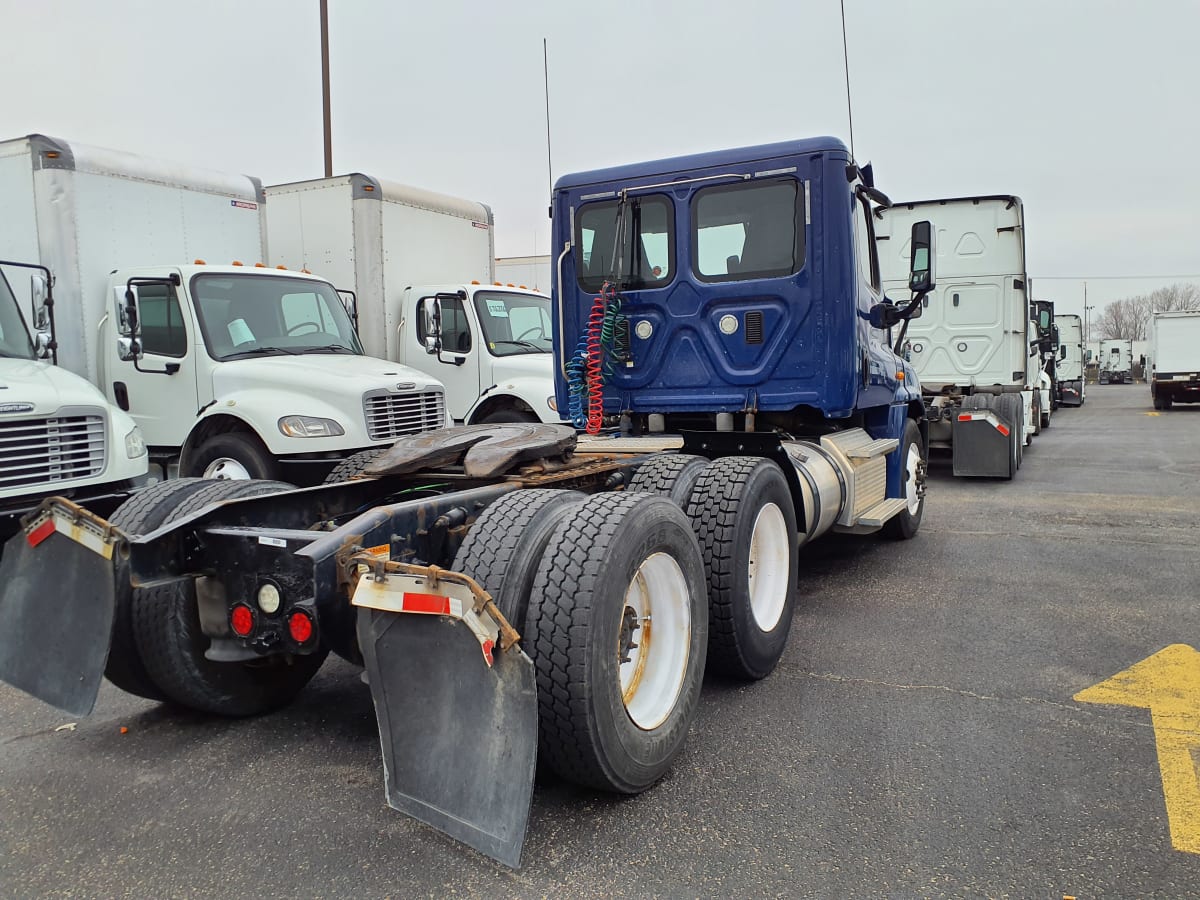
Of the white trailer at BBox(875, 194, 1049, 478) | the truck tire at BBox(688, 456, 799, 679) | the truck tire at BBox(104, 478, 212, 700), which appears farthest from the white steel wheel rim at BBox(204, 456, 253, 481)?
the white trailer at BBox(875, 194, 1049, 478)

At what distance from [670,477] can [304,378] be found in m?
4.39

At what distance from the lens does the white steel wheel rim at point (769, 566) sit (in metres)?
4.58

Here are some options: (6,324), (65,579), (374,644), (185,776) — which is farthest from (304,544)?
(6,324)

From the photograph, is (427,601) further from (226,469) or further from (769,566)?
(226,469)

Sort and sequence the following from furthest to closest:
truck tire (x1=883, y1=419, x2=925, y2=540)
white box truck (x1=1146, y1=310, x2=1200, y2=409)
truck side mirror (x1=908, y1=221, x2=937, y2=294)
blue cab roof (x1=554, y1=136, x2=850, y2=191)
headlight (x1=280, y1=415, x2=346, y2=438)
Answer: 1. white box truck (x1=1146, y1=310, x2=1200, y2=409)
2. truck tire (x1=883, y1=419, x2=925, y2=540)
3. headlight (x1=280, y1=415, x2=346, y2=438)
4. truck side mirror (x1=908, y1=221, x2=937, y2=294)
5. blue cab roof (x1=554, y1=136, x2=850, y2=191)

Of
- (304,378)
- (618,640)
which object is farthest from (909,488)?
(618,640)

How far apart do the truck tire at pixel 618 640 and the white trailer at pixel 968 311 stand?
9.11 meters

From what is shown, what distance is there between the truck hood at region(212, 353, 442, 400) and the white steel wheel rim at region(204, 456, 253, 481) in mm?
595

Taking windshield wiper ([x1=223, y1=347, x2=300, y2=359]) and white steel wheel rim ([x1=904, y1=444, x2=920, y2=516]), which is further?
windshield wiper ([x1=223, y1=347, x2=300, y2=359])

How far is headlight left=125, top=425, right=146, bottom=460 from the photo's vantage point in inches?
266

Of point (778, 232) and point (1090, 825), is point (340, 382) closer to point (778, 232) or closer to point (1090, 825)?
point (778, 232)

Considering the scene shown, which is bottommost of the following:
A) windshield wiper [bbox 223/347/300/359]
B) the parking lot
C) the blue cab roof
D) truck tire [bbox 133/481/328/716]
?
the parking lot

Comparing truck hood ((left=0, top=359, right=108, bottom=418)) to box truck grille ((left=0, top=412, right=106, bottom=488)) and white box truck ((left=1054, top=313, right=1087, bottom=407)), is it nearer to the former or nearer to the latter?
box truck grille ((left=0, top=412, right=106, bottom=488))

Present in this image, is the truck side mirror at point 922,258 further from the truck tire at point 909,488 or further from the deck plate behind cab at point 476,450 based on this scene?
the deck plate behind cab at point 476,450
